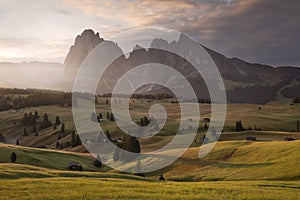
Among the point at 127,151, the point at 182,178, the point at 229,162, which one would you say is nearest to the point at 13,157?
the point at 127,151

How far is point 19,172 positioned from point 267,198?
28252 mm

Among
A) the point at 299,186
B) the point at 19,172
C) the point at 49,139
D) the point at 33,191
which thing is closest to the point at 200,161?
the point at 299,186

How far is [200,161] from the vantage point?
75.6m

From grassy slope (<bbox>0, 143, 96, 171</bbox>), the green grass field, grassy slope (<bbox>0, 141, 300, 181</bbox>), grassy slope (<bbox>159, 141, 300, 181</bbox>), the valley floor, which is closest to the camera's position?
the valley floor

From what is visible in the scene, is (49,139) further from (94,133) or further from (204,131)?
(204,131)

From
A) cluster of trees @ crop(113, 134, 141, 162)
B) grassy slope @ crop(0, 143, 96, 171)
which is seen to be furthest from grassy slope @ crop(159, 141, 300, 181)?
grassy slope @ crop(0, 143, 96, 171)

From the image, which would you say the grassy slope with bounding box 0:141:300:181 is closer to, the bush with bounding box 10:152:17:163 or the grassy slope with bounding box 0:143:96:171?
the grassy slope with bounding box 0:143:96:171

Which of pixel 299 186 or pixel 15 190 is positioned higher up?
pixel 15 190

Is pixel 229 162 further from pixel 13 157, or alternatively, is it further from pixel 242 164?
pixel 13 157

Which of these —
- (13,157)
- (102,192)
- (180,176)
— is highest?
(102,192)

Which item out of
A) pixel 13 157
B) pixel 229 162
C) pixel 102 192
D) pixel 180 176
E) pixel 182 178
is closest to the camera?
pixel 102 192

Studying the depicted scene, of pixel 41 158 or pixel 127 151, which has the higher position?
pixel 41 158

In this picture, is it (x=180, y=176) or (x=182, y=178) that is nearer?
(x=182, y=178)

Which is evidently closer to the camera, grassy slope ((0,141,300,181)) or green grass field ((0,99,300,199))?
green grass field ((0,99,300,199))
